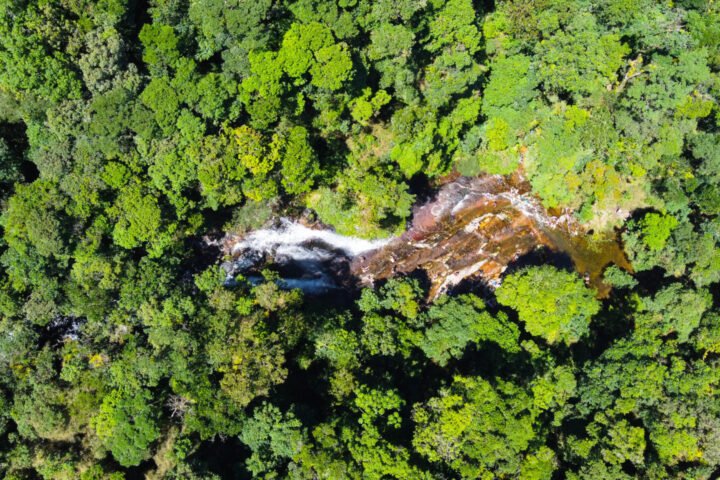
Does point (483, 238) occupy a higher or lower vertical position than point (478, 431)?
higher

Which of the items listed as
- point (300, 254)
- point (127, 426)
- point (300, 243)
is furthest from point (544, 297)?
point (127, 426)

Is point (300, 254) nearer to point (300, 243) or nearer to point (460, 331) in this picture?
point (300, 243)

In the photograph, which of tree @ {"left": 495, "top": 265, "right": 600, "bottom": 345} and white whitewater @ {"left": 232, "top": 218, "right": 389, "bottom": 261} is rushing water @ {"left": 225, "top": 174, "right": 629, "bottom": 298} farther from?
tree @ {"left": 495, "top": 265, "right": 600, "bottom": 345}

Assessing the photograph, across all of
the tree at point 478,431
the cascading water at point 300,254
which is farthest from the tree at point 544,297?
the cascading water at point 300,254

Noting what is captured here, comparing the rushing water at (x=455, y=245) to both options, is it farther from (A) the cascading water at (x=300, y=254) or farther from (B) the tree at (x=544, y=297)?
(B) the tree at (x=544, y=297)

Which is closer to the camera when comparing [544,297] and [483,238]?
[544,297]
